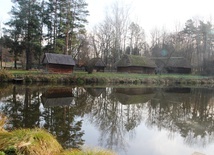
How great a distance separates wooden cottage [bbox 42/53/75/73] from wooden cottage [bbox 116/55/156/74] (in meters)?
13.6

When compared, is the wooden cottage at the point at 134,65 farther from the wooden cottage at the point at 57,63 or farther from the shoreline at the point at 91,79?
the wooden cottage at the point at 57,63

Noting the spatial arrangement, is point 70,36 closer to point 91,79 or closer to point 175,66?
point 91,79

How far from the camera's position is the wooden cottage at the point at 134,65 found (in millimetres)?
41722

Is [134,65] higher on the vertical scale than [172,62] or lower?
lower

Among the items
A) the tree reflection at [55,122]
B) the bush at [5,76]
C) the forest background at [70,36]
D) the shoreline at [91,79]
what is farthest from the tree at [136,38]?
the tree reflection at [55,122]

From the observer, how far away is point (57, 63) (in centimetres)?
3134

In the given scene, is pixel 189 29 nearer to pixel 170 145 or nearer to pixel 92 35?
pixel 92 35

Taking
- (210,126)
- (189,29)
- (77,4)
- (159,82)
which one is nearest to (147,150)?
(210,126)

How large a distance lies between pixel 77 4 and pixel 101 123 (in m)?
33.4

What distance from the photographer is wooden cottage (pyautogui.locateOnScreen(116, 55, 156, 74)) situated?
41.7m

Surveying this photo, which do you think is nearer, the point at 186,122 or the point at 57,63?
the point at 186,122

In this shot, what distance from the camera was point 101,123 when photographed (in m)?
9.41

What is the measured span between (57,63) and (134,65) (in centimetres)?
1662

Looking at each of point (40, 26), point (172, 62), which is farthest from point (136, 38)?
point (40, 26)
